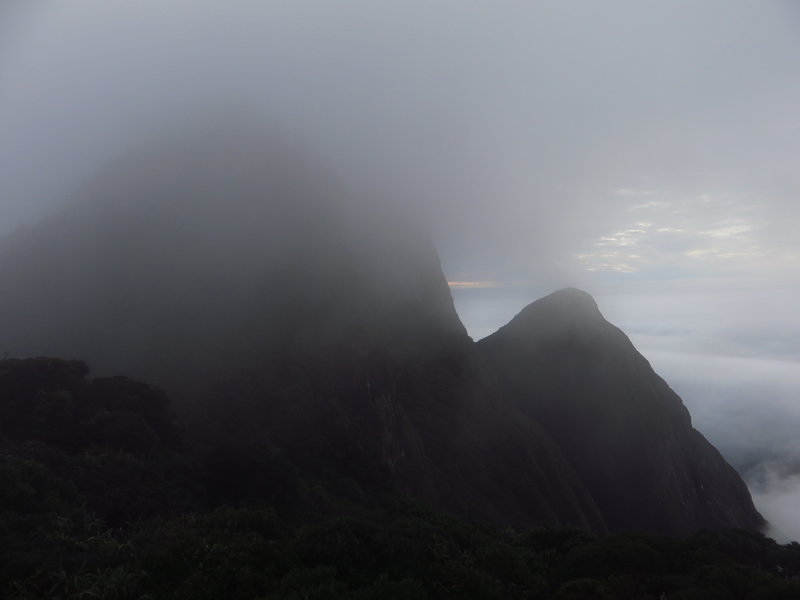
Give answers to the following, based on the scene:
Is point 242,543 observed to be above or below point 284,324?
below

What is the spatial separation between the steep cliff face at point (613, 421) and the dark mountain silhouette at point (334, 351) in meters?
0.27

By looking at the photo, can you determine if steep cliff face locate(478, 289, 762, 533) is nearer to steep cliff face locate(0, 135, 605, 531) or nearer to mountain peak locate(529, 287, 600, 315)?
mountain peak locate(529, 287, 600, 315)

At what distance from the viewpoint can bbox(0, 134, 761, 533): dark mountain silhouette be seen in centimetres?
3644

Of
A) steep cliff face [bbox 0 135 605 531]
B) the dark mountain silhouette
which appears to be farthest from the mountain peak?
steep cliff face [bbox 0 135 605 531]

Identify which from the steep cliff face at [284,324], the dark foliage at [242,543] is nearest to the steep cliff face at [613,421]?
the steep cliff face at [284,324]

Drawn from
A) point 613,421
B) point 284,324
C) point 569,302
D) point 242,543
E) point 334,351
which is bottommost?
point 613,421

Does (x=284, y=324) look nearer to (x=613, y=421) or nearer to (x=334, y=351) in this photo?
(x=334, y=351)

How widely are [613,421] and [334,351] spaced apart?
137 ft

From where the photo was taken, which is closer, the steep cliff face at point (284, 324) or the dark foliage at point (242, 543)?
the dark foliage at point (242, 543)

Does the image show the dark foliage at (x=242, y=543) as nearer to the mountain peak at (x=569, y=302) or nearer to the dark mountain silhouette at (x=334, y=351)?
the dark mountain silhouette at (x=334, y=351)

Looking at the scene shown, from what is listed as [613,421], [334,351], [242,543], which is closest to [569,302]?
[613,421]

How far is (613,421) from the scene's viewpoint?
69438mm

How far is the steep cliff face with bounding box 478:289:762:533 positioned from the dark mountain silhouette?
265 mm

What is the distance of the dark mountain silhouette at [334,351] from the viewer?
3644 cm
